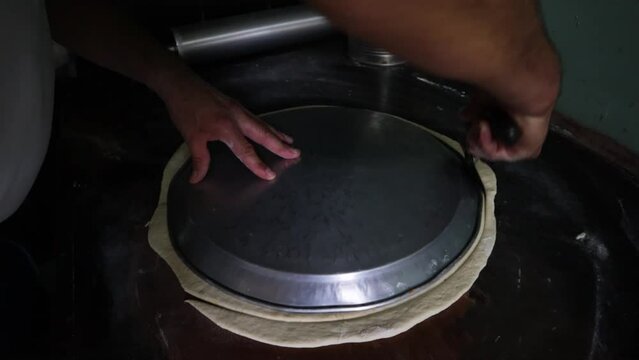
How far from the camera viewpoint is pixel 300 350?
69cm

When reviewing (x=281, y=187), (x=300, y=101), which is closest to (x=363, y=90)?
(x=300, y=101)

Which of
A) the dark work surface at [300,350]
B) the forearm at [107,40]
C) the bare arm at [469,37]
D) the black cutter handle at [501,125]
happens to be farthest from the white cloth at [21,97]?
the black cutter handle at [501,125]

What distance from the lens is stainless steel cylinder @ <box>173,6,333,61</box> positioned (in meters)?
1.11

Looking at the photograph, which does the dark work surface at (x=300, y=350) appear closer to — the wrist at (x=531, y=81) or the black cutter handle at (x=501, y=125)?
the black cutter handle at (x=501, y=125)

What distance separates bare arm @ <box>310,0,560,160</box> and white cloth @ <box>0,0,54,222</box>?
379mm

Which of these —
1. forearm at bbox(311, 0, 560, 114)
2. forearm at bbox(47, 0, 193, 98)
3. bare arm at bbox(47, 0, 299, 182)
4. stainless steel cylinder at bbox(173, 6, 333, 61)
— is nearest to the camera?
forearm at bbox(311, 0, 560, 114)

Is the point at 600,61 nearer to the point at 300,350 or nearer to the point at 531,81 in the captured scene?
the point at 531,81

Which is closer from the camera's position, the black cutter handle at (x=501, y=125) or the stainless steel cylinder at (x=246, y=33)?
the black cutter handle at (x=501, y=125)

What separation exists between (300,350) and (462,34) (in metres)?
0.40

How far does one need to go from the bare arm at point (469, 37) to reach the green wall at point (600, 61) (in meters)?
0.37

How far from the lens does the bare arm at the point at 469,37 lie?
1.41ft

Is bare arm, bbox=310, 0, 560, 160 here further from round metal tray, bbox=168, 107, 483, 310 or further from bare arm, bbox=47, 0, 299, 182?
bare arm, bbox=47, 0, 299, 182

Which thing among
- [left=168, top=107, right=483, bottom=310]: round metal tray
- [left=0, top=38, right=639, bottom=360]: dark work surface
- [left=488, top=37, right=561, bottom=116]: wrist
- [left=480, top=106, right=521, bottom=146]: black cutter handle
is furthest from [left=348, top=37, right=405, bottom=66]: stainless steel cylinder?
[left=488, top=37, right=561, bottom=116]: wrist

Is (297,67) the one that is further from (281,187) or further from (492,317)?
(492,317)
